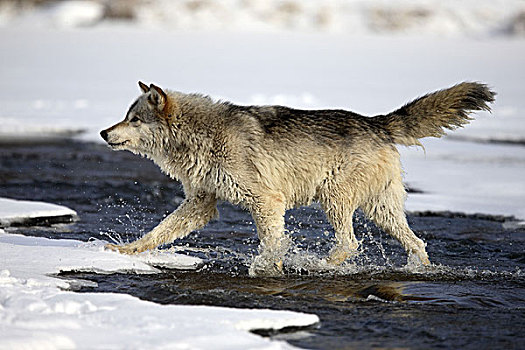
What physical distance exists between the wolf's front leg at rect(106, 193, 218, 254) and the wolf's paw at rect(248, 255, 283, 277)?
779 mm

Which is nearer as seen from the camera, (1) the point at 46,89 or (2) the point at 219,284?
(2) the point at 219,284

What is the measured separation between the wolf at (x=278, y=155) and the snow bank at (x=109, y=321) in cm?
162

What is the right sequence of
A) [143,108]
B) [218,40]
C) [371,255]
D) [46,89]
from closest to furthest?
[143,108], [371,255], [46,89], [218,40]

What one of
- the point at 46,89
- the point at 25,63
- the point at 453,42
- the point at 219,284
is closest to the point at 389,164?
the point at 219,284

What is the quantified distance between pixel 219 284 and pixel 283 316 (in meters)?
1.37

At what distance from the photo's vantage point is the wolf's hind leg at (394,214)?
22.0ft

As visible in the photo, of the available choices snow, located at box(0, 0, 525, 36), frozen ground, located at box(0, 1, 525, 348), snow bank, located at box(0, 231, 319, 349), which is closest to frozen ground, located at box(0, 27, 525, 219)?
frozen ground, located at box(0, 1, 525, 348)

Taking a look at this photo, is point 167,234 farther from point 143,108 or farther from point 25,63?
point 25,63

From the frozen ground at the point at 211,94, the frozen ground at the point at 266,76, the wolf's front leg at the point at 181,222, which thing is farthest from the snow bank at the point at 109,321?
the frozen ground at the point at 266,76

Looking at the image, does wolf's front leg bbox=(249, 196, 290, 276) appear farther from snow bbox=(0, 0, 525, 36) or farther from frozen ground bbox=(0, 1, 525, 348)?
snow bbox=(0, 0, 525, 36)

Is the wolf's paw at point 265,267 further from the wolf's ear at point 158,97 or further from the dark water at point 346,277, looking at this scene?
the wolf's ear at point 158,97

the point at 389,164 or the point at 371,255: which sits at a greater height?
the point at 389,164

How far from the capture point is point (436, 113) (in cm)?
667

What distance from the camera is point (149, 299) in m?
5.19
